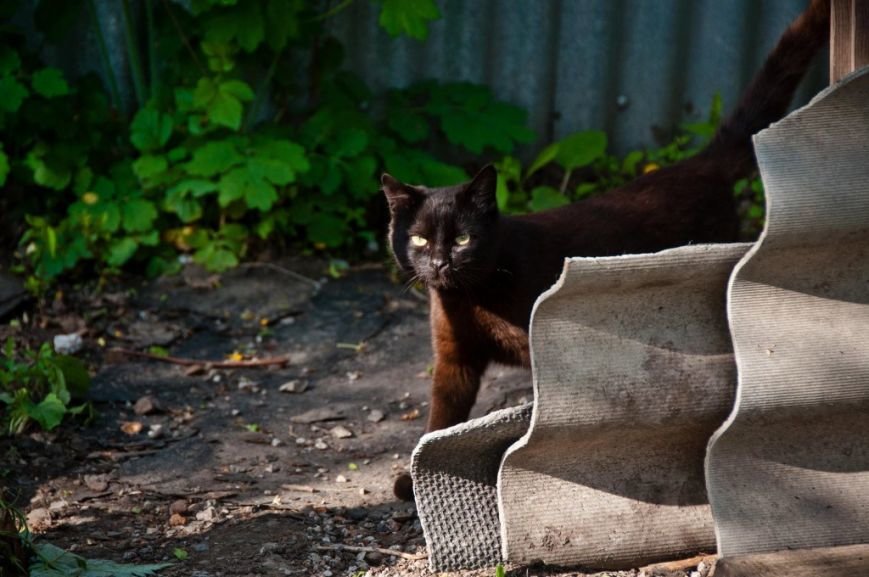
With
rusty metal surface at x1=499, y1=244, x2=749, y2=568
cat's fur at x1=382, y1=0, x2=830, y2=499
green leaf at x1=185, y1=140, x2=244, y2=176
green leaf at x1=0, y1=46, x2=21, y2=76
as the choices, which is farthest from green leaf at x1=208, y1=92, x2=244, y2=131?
rusty metal surface at x1=499, y1=244, x2=749, y2=568

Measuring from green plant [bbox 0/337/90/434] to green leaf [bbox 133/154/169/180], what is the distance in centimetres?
136

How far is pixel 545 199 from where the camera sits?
574 cm

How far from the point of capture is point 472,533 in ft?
9.67

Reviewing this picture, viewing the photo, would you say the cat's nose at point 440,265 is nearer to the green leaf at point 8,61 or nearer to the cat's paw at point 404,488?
the cat's paw at point 404,488

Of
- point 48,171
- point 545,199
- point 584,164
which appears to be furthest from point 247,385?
Answer: point 584,164

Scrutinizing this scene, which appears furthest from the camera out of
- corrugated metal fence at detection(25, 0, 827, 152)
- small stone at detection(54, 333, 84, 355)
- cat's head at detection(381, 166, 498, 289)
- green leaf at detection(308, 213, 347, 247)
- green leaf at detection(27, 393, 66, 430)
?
corrugated metal fence at detection(25, 0, 827, 152)

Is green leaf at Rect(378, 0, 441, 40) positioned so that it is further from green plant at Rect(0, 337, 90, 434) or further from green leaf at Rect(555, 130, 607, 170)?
green plant at Rect(0, 337, 90, 434)

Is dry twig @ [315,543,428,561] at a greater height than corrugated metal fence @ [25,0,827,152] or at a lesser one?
lesser

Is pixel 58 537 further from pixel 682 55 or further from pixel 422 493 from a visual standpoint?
pixel 682 55

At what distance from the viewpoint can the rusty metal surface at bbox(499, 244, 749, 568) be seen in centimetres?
280

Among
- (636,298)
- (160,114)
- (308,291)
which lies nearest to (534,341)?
(636,298)

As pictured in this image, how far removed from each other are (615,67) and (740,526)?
12.4ft

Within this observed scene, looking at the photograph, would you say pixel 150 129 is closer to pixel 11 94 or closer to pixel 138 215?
pixel 138 215

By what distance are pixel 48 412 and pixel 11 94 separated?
1964 mm
